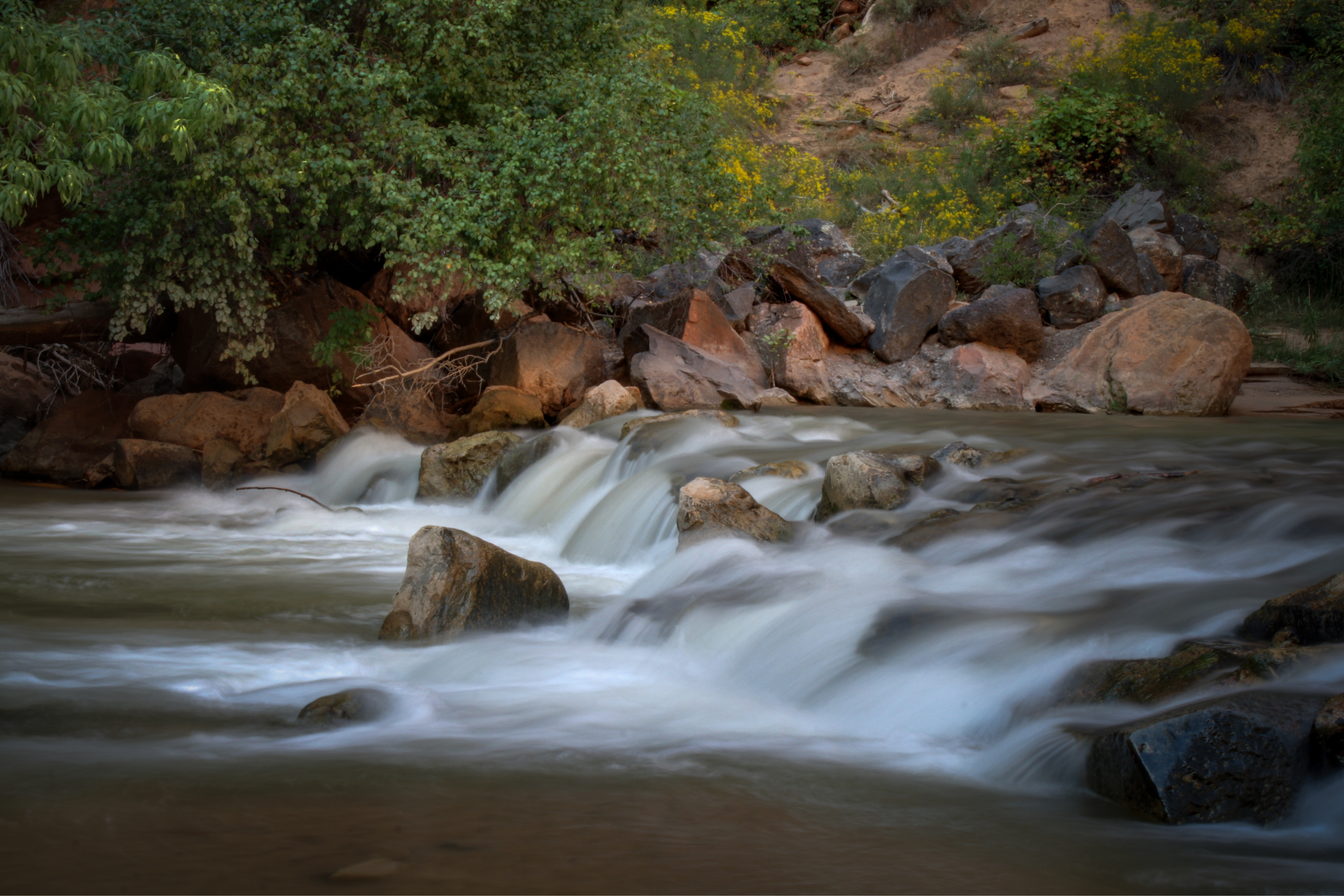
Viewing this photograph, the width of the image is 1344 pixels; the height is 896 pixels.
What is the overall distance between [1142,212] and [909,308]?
15.6 ft

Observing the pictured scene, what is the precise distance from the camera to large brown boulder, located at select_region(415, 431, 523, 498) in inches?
368

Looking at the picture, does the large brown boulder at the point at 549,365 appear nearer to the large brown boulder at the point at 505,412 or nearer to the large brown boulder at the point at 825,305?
the large brown boulder at the point at 505,412

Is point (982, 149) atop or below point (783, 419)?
atop

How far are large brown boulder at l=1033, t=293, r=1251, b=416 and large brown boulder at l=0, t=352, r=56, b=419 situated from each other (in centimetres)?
1100

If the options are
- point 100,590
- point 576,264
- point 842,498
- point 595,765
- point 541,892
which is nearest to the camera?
point 541,892

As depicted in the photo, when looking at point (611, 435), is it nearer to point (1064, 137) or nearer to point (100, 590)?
point (100, 590)

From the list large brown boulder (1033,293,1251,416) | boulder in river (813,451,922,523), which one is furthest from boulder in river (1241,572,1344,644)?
large brown boulder (1033,293,1251,416)

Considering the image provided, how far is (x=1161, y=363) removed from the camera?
1068cm

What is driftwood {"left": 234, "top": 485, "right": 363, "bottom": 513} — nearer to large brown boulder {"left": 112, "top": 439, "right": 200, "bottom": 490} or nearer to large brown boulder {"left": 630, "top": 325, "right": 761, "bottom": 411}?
large brown boulder {"left": 112, "top": 439, "right": 200, "bottom": 490}

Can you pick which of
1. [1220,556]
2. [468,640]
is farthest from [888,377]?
[468,640]

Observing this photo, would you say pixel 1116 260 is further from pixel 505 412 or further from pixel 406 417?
pixel 406 417

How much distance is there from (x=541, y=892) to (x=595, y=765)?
3.39ft

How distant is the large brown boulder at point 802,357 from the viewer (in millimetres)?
12039

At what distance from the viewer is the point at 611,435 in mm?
9727
